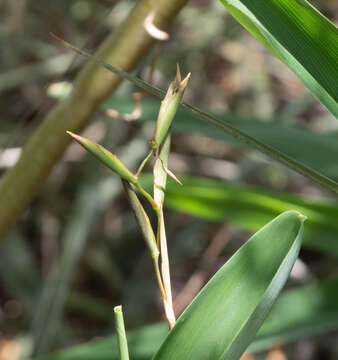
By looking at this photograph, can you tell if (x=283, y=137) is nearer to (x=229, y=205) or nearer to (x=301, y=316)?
(x=229, y=205)

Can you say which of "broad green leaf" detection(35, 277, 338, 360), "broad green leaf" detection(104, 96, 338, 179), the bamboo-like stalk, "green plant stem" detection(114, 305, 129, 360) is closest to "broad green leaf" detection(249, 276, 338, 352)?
"broad green leaf" detection(35, 277, 338, 360)

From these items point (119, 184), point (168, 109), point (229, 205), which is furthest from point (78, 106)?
point (119, 184)

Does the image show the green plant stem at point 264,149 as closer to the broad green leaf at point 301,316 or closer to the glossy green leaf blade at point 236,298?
the glossy green leaf blade at point 236,298

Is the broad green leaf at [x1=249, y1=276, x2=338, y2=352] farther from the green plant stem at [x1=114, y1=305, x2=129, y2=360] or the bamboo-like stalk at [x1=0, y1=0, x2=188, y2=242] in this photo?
A: the green plant stem at [x1=114, y1=305, x2=129, y2=360]

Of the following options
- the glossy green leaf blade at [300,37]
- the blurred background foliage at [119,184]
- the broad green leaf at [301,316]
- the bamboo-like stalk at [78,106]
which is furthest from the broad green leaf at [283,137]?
the glossy green leaf blade at [300,37]

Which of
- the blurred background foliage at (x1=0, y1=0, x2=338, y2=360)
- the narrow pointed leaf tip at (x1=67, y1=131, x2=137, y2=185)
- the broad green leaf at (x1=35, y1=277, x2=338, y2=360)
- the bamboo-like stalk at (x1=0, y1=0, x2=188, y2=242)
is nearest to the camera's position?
the narrow pointed leaf tip at (x1=67, y1=131, x2=137, y2=185)

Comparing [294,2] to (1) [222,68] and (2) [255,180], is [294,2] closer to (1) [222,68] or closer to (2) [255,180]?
(2) [255,180]
